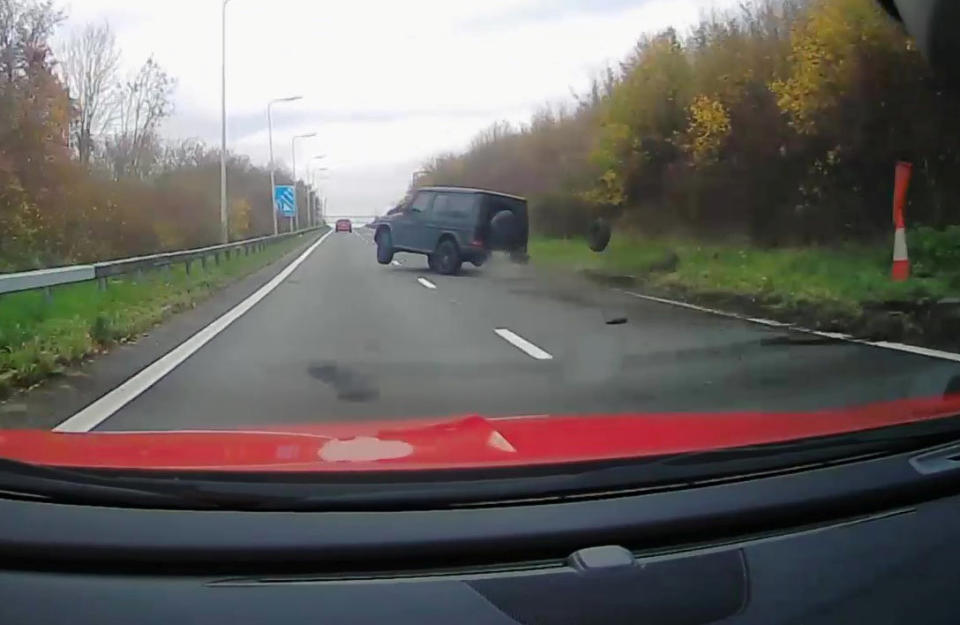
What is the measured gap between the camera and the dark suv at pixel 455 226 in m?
11.8

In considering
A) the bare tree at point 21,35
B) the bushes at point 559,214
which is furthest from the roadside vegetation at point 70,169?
the bushes at point 559,214

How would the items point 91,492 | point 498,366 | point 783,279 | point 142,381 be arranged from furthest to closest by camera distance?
point 783,279, point 498,366, point 142,381, point 91,492

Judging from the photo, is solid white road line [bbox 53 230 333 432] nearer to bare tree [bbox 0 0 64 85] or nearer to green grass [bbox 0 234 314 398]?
green grass [bbox 0 234 314 398]

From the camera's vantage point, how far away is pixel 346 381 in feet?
25.1

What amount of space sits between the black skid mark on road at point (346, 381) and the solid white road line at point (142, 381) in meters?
1.21

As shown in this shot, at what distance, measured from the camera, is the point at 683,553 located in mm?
2652

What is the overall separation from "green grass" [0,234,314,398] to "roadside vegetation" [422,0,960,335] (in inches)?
189

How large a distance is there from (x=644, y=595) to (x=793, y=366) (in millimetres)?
6212

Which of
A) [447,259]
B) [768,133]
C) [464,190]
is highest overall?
[768,133]

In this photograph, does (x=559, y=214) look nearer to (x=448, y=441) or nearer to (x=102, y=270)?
(x=102, y=270)

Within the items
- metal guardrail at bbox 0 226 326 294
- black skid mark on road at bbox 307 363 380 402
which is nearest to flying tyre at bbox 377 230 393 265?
metal guardrail at bbox 0 226 326 294

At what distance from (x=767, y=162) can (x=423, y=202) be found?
652 centimetres

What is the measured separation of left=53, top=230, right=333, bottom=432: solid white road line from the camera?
6.49 meters

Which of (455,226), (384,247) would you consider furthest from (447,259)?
(384,247)
